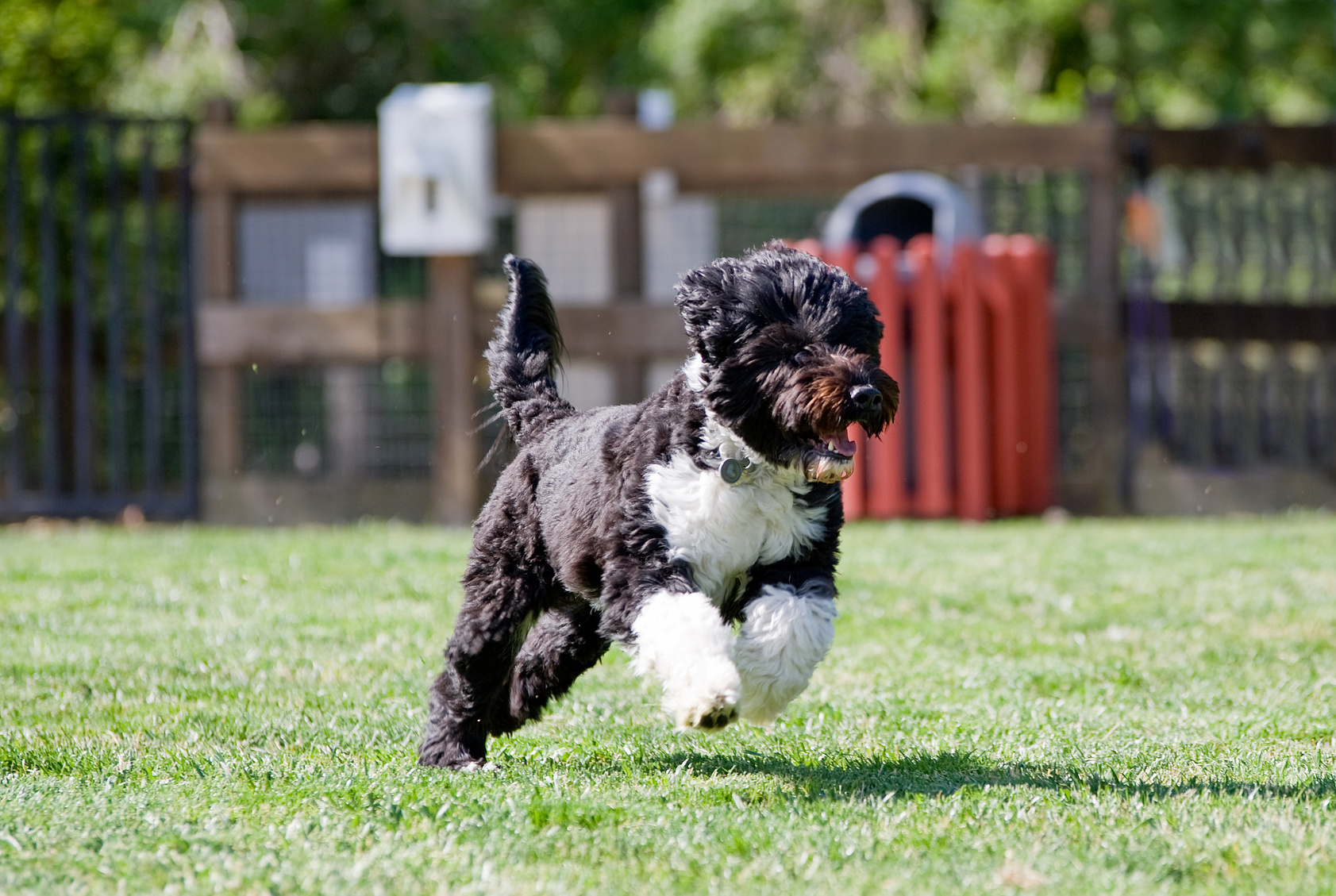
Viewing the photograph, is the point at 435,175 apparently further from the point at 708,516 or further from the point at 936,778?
the point at 936,778

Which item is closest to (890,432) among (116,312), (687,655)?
(116,312)

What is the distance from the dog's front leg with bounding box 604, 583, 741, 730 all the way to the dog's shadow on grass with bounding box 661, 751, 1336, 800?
44 cm

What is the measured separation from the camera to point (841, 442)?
11.5 ft

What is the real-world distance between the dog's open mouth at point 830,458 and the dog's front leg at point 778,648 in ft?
0.92

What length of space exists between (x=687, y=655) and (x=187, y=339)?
673 centimetres

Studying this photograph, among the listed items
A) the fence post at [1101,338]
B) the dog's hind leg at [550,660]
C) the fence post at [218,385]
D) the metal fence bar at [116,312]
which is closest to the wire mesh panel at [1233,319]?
the fence post at [1101,338]

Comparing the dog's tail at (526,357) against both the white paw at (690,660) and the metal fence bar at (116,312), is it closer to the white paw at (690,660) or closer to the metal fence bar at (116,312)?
A: the white paw at (690,660)

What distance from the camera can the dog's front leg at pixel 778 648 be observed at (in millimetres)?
3391

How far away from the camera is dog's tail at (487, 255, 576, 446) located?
4293mm

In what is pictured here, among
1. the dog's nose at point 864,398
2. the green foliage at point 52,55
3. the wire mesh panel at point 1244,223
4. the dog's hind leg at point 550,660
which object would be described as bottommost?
the dog's hind leg at point 550,660

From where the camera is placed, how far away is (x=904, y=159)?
9.30m

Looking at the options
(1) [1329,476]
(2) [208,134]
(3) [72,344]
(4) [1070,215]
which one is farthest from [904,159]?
(3) [72,344]

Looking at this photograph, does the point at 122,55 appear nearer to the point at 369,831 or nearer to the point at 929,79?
the point at 929,79

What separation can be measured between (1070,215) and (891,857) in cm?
824
